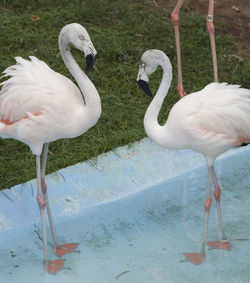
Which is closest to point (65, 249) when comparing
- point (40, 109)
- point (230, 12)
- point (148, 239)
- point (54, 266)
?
point (54, 266)

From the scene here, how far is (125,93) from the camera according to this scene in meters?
6.07

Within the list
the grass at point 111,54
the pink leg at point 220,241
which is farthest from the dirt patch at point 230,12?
the pink leg at point 220,241

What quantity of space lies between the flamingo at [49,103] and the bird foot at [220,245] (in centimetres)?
97

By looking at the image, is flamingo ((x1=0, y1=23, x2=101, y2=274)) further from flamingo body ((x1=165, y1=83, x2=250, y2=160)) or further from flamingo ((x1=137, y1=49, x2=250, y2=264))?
flamingo body ((x1=165, y1=83, x2=250, y2=160))

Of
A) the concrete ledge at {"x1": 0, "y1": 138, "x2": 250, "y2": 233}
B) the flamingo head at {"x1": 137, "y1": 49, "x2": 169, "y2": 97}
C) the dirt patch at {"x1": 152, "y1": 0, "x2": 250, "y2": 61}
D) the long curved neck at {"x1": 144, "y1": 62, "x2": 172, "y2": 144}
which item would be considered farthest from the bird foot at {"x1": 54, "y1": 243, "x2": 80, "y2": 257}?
the dirt patch at {"x1": 152, "y1": 0, "x2": 250, "y2": 61}

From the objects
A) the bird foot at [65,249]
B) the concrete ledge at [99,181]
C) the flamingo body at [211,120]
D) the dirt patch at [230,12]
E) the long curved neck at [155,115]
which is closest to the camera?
the flamingo body at [211,120]

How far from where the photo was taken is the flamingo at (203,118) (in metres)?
3.90

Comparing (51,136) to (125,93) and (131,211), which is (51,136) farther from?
(125,93)

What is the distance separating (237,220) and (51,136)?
56.8 inches

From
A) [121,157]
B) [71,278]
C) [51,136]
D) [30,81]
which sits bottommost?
[71,278]

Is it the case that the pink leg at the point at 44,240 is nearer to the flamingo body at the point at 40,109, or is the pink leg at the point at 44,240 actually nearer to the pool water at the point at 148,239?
the pool water at the point at 148,239

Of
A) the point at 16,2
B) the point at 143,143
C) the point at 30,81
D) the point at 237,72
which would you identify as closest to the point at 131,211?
the point at 143,143

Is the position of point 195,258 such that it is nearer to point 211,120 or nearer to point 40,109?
point 211,120

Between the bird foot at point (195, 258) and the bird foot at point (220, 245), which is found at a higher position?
the bird foot at point (220, 245)
